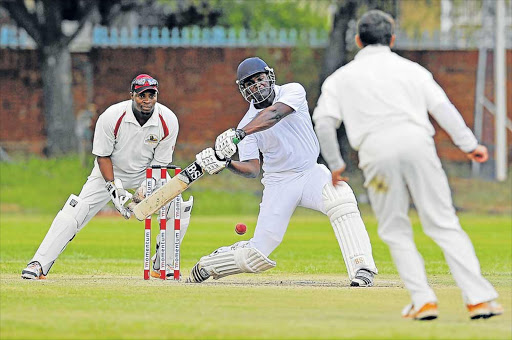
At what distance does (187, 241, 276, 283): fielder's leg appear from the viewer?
10.6 m

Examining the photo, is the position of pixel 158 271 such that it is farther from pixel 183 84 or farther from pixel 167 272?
pixel 183 84

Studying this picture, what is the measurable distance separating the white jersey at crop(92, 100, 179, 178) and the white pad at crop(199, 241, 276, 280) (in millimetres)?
1242

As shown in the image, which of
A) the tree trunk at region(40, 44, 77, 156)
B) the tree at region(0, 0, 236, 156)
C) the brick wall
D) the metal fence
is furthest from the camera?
the metal fence

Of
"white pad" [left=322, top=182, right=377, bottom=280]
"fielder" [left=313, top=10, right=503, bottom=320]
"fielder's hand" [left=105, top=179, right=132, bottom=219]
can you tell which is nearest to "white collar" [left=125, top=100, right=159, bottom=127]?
"fielder's hand" [left=105, top=179, right=132, bottom=219]

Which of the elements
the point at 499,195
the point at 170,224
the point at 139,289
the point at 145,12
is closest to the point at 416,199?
the point at 139,289

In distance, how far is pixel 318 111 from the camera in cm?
798

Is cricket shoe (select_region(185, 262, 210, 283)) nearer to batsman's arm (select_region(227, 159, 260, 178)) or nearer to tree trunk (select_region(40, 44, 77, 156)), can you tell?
batsman's arm (select_region(227, 159, 260, 178))

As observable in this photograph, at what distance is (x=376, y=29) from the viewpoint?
26.1ft

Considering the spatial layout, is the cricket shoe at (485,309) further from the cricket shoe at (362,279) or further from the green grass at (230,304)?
the cricket shoe at (362,279)

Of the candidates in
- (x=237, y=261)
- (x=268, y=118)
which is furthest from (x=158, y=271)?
(x=268, y=118)

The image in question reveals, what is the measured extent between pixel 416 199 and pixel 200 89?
2101 centimetres

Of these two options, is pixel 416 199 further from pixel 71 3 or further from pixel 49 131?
pixel 71 3

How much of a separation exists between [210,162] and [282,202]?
759 millimetres

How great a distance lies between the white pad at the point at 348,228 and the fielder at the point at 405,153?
→ 2.62 m
